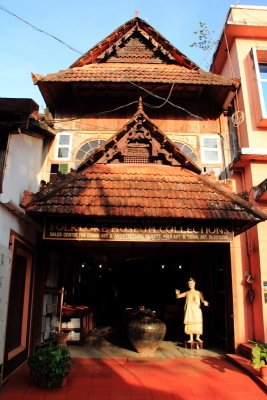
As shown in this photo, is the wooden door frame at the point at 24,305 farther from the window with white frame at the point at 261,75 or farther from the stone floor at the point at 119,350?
the window with white frame at the point at 261,75

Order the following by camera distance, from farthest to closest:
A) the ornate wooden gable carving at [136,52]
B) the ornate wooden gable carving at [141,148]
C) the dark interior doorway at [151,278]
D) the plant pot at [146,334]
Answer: the ornate wooden gable carving at [136,52] → the dark interior doorway at [151,278] → the ornate wooden gable carving at [141,148] → the plant pot at [146,334]

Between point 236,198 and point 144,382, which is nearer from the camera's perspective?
point 144,382

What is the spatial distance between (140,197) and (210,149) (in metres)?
3.92

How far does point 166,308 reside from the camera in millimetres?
11117

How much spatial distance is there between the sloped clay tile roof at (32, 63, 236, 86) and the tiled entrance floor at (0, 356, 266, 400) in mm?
8014

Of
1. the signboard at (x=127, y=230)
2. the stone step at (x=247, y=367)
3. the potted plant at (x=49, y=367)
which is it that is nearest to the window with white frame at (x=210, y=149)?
the signboard at (x=127, y=230)

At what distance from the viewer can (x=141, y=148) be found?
355 inches

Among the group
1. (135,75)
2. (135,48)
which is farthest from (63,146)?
(135,48)

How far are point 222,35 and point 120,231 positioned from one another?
8.24 metres

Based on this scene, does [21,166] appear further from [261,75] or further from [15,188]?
[261,75]

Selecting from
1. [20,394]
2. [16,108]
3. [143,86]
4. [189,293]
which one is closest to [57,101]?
[143,86]

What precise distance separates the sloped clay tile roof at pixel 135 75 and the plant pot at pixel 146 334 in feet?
23.6

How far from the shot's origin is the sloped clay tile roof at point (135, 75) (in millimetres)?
9898

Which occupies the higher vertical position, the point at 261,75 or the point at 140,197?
the point at 261,75
